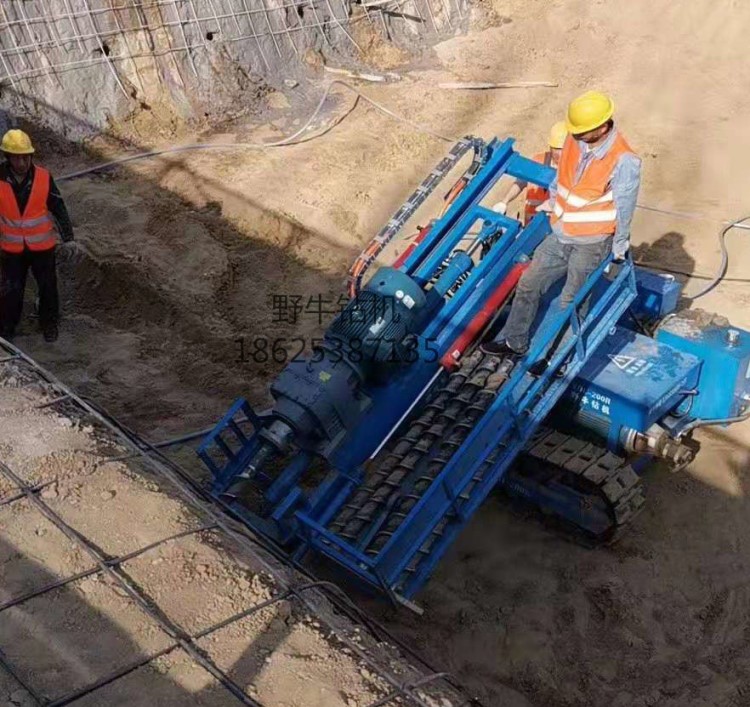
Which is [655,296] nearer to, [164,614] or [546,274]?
[546,274]

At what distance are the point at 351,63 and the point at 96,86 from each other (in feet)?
13.7

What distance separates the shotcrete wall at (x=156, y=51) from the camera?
1175 centimetres

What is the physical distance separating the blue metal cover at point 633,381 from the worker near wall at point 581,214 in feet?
2.05

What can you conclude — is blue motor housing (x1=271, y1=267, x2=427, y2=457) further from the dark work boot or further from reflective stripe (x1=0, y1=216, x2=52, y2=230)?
the dark work boot

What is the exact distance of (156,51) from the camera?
41.7 feet

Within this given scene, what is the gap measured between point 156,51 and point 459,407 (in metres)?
8.73

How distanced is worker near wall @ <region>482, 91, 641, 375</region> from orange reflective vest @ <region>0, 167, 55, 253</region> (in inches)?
162

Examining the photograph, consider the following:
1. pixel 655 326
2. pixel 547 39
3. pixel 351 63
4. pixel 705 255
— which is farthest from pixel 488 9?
pixel 655 326

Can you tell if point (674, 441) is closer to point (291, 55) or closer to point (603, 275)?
point (603, 275)

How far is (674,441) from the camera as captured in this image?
267 inches

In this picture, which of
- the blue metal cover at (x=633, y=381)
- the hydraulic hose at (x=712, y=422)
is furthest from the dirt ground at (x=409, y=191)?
the blue metal cover at (x=633, y=381)

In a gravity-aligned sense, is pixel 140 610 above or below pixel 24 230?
below

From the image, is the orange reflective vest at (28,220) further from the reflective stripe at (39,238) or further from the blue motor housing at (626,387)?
the blue motor housing at (626,387)

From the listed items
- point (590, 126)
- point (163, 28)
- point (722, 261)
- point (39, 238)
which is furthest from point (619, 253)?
point (163, 28)
